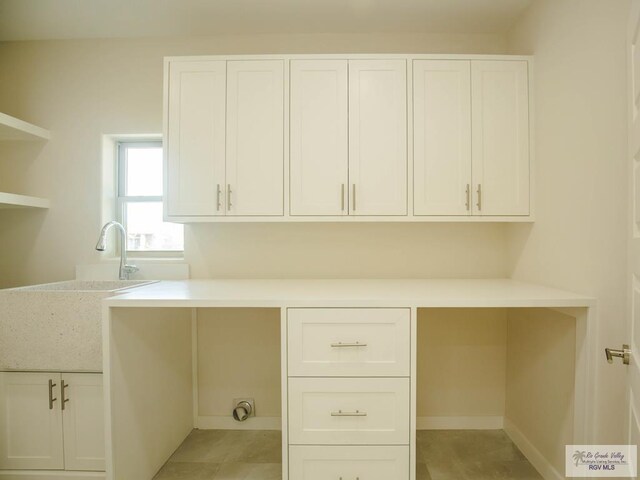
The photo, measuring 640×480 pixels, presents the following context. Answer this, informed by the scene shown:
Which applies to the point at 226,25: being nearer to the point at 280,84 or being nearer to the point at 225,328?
the point at 280,84

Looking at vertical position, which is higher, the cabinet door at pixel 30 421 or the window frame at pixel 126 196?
the window frame at pixel 126 196

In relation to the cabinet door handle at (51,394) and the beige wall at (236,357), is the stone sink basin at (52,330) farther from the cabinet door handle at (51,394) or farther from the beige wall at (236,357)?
the beige wall at (236,357)

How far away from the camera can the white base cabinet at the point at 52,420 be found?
1.57m

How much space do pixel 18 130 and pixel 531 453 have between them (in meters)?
3.50

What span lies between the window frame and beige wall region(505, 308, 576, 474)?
2234 mm

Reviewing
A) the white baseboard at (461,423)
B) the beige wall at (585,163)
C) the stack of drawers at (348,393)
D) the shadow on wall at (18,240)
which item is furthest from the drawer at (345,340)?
the shadow on wall at (18,240)

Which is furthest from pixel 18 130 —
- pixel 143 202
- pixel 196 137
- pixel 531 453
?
pixel 531 453

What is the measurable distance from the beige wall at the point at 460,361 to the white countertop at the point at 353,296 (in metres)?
0.45

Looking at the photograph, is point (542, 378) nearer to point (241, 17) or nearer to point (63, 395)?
point (63, 395)

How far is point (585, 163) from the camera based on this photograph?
56.3 inches

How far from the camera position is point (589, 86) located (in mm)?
1396

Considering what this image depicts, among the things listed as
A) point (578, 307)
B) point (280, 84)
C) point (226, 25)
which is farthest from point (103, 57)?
point (578, 307)

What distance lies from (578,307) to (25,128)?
3.11 m

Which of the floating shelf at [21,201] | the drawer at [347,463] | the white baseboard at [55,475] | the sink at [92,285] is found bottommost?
the white baseboard at [55,475]
